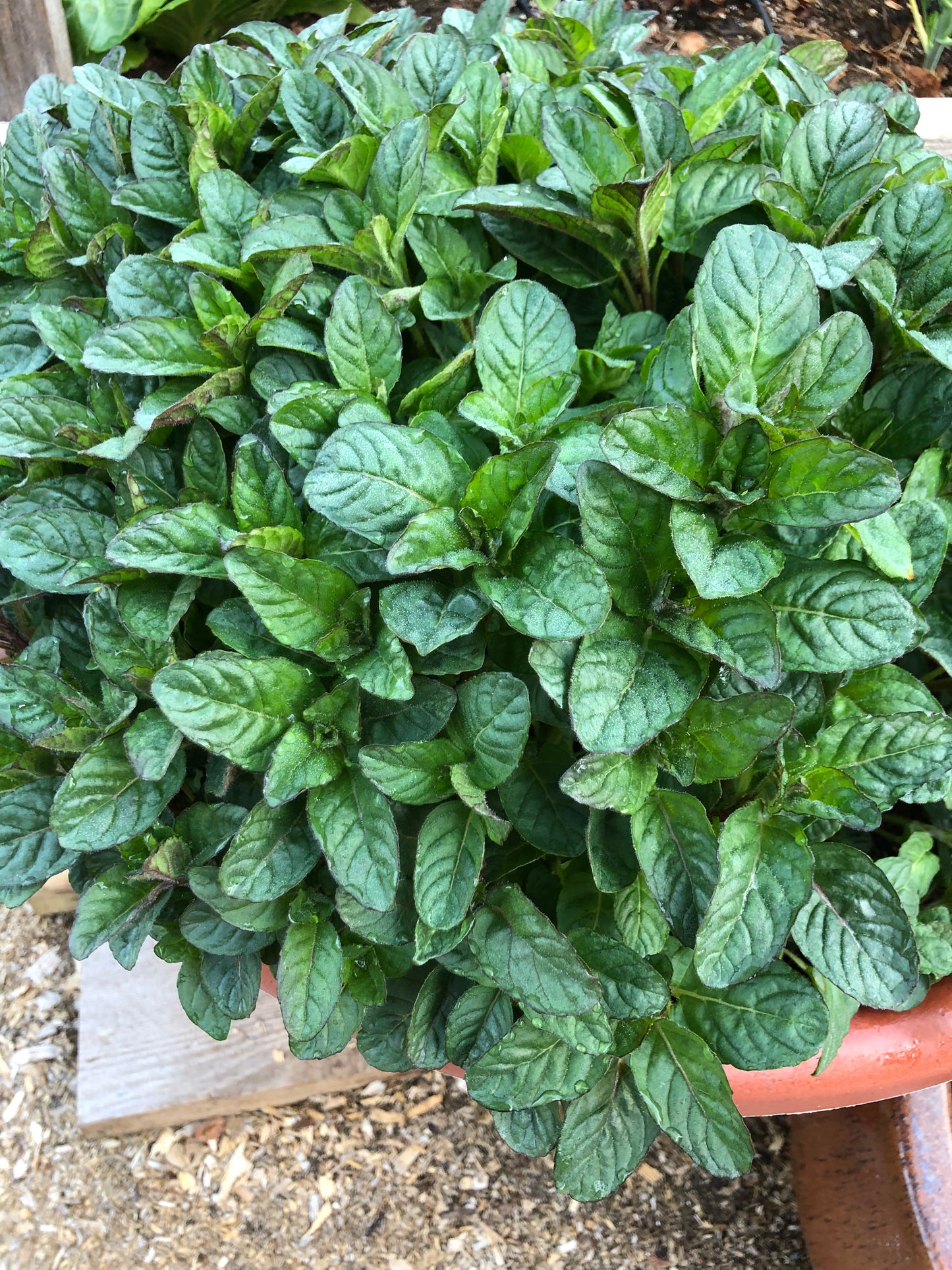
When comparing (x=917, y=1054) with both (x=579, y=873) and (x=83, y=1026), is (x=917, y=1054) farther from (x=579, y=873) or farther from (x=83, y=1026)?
(x=83, y=1026)

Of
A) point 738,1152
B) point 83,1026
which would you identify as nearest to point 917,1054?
point 738,1152

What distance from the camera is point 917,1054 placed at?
3.32ft

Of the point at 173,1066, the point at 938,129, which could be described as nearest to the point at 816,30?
the point at 938,129

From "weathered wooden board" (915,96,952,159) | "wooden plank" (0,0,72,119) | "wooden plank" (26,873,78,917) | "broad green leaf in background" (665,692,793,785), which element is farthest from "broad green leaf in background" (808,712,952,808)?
"wooden plank" (0,0,72,119)

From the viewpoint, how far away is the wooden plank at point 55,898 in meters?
1.75

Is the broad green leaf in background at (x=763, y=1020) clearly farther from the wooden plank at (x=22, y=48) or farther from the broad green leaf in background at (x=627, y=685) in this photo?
the wooden plank at (x=22, y=48)

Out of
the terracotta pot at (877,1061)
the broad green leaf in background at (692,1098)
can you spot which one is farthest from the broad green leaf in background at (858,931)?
the terracotta pot at (877,1061)

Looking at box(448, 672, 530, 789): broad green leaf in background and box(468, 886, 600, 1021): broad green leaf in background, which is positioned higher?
box(448, 672, 530, 789): broad green leaf in background

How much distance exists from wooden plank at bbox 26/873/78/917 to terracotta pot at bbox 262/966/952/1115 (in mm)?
1172

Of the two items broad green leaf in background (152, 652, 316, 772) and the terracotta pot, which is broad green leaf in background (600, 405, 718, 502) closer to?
broad green leaf in background (152, 652, 316, 772)

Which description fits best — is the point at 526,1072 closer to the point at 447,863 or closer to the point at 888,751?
the point at 447,863

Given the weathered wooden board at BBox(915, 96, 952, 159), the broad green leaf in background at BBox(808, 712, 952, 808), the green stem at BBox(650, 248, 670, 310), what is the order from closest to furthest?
1. the broad green leaf in background at BBox(808, 712, 952, 808)
2. the green stem at BBox(650, 248, 670, 310)
3. the weathered wooden board at BBox(915, 96, 952, 159)

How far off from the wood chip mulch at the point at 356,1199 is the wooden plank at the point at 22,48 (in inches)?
71.8

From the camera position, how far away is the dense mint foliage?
2.38 ft
